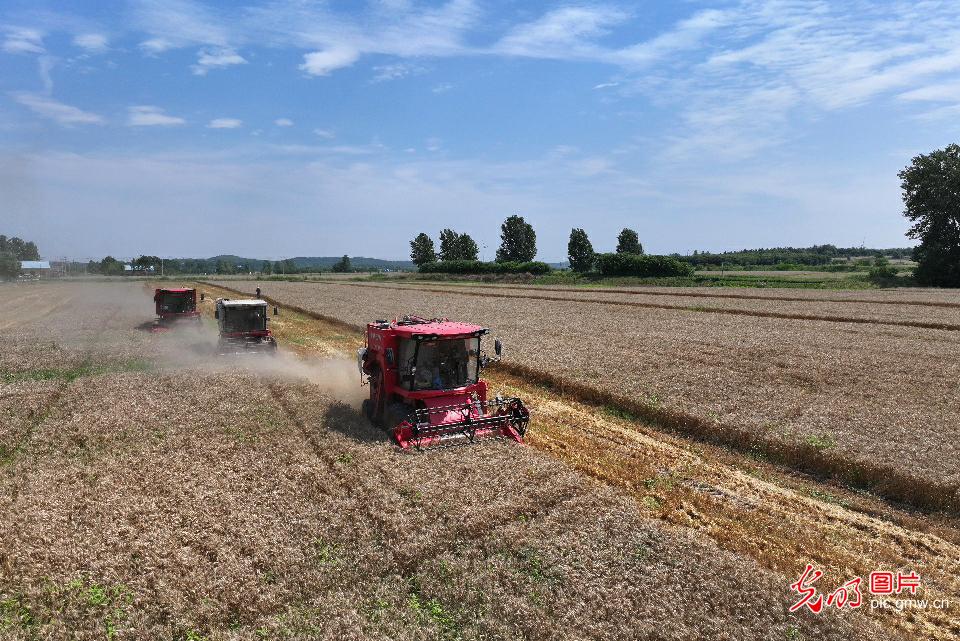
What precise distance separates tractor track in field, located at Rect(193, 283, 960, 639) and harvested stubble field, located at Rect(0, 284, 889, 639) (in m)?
0.89

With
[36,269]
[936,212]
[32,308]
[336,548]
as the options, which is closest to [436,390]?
[336,548]

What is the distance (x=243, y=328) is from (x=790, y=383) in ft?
72.7

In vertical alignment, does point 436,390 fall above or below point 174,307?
below

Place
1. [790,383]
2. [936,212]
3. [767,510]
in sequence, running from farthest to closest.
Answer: [936,212], [790,383], [767,510]

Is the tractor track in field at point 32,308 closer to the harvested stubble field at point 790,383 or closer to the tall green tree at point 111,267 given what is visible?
the harvested stubble field at point 790,383

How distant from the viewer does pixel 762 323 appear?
111ft

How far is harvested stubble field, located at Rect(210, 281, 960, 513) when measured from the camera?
13.5 meters

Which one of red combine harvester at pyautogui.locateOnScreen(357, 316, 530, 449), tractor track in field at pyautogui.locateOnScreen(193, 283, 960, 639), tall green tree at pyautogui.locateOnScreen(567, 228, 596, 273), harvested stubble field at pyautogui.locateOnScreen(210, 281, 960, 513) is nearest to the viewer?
tractor track in field at pyautogui.locateOnScreen(193, 283, 960, 639)

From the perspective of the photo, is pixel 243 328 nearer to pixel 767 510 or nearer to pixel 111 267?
pixel 767 510

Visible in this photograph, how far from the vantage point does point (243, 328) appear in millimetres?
26547

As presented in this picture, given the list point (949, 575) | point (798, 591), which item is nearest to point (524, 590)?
point (798, 591)
